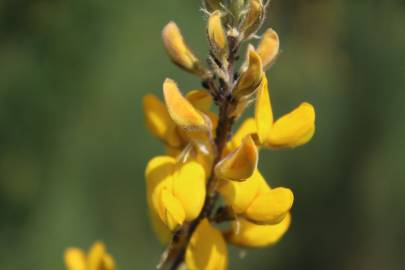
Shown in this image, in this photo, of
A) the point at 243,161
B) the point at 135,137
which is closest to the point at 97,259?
the point at 243,161

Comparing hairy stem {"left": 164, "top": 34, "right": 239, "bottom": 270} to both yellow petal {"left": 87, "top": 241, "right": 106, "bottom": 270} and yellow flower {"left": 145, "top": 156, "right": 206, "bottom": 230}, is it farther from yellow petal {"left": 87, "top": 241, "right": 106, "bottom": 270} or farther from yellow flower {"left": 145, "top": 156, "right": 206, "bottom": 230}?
yellow petal {"left": 87, "top": 241, "right": 106, "bottom": 270}

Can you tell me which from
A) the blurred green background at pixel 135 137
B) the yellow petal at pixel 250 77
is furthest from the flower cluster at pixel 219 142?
the blurred green background at pixel 135 137

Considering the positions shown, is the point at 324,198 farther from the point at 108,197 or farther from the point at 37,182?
the point at 37,182

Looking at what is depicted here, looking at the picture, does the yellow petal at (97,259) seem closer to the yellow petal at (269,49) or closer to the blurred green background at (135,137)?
the yellow petal at (269,49)

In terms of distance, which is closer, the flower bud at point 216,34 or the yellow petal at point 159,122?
the flower bud at point 216,34

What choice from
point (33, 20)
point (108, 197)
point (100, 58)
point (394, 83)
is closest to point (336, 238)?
point (394, 83)

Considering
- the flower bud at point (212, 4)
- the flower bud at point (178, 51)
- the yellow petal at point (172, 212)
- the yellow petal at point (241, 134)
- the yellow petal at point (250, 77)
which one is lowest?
the yellow petal at point (172, 212)
